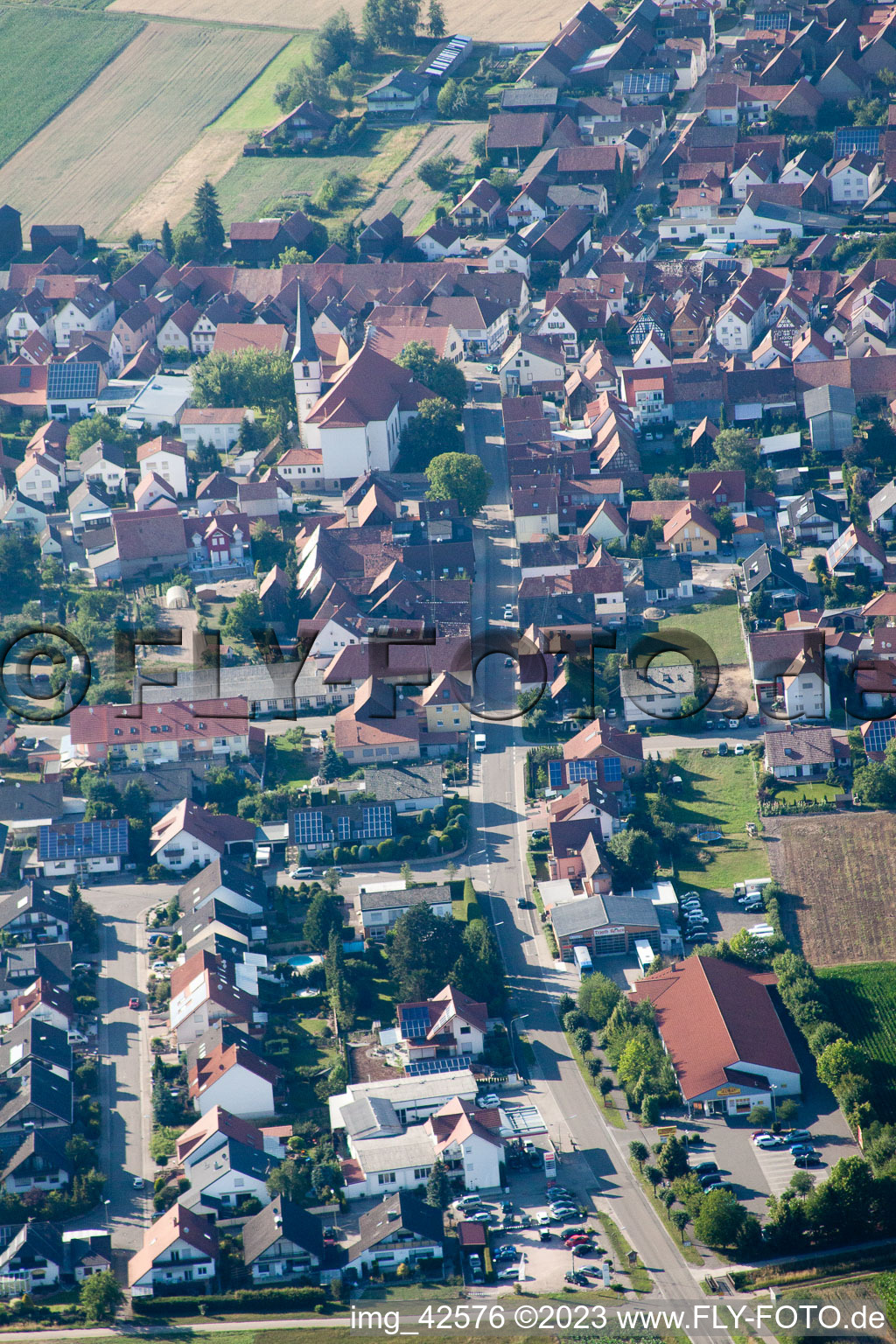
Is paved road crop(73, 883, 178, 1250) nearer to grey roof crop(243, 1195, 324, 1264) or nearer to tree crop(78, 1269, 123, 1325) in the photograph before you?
tree crop(78, 1269, 123, 1325)

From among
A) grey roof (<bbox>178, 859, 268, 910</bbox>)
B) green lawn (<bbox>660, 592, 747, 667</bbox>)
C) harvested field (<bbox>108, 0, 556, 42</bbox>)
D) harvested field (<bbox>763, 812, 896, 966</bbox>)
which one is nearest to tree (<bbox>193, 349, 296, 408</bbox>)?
green lawn (<bbox>660, 592, 747, 667</bbox>)

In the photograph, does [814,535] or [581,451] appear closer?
[814,535]

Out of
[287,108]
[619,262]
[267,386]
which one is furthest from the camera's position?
[287,108]

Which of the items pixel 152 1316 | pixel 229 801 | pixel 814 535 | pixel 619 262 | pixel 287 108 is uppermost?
pixel 287 108

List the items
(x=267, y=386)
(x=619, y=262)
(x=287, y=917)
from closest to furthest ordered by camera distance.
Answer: (x=287, y=917) < (x=267, y=386) < (x=619, y=262)

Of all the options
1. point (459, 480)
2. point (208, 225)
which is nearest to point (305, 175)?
point (208, 225)

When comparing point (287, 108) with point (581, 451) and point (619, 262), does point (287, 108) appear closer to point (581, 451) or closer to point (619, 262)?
point (619, 262)

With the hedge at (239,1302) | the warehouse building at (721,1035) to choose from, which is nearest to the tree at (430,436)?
the warehouse building at (721,1035)

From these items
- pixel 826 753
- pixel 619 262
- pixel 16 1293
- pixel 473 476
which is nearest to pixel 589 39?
pixel 619 262
